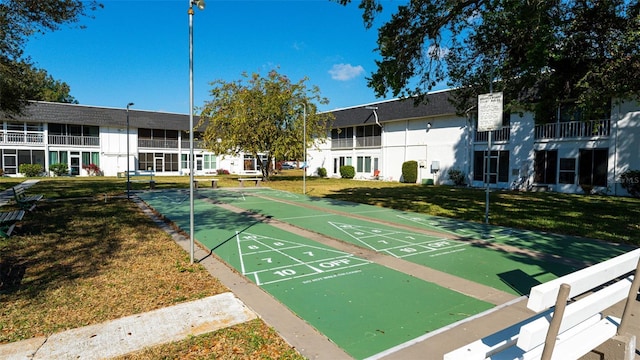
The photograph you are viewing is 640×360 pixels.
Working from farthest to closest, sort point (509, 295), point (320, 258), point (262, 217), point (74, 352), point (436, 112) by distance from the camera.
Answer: point (436, 112) < point (262, 217) < point (320, 258) < point (509, 295) < point (74, 352)

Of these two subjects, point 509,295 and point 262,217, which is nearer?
point 509,295

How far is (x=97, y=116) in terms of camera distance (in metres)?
40.9

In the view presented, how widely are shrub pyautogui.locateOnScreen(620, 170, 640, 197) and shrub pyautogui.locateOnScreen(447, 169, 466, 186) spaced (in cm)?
1018

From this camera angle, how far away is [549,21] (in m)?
10.5

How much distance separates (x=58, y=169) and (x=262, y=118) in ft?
79.6

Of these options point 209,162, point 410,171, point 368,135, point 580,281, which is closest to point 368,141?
point 368,135

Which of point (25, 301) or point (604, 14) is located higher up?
point (604, 14)

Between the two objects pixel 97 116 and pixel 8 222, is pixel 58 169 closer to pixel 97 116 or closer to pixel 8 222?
pixel 97 116

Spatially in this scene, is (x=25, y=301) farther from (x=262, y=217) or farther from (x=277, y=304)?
(x=262, y=217)

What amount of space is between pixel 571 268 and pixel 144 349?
7048 millimetres

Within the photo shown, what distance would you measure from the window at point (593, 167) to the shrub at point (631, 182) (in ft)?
4.06

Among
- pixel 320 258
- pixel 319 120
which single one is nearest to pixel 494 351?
pixel 320 258

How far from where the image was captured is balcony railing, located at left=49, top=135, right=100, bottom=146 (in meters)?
39.0

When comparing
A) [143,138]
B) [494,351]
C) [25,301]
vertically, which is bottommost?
[25,301]
